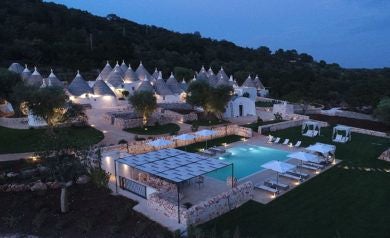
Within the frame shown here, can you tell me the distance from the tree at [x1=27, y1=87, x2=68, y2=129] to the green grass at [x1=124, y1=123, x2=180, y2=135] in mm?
5935

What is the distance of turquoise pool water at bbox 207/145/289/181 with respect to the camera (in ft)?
68.7

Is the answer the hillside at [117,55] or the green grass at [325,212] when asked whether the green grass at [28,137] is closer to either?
the green grass at [325,212]

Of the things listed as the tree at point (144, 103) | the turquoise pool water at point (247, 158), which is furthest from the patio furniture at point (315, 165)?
the tree at point (144, 103)

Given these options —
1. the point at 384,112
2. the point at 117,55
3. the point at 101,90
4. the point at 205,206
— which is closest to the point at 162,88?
the point at 101,90

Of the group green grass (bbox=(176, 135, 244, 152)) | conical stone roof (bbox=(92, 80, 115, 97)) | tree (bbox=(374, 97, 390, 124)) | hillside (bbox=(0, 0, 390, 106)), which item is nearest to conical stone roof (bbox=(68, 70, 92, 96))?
conical stone roof (bbox=(92, 80, 115, 97))

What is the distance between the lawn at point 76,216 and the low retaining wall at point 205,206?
906 mm

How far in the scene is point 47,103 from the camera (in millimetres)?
25078

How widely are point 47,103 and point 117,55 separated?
42.1 meters

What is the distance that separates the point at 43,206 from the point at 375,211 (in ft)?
47.4

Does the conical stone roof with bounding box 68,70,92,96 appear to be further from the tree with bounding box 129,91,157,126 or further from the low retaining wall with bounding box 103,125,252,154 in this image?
the low retaining wall with bounding box 103,125,252,154

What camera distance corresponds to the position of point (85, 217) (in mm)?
14102

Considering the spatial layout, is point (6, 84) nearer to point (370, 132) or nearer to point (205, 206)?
point (205, 206)

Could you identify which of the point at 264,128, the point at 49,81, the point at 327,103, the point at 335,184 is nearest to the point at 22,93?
the point at 49,81

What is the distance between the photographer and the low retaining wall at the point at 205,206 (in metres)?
13.8
